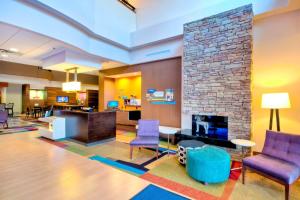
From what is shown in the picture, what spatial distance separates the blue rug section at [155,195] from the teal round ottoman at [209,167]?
0.57 m

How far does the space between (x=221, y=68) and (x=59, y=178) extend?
4476 millimetres

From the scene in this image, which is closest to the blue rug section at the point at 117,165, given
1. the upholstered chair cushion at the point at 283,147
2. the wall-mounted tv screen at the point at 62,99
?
the upholstered chair cushion at the point at 283,147

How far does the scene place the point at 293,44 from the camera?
3.67m

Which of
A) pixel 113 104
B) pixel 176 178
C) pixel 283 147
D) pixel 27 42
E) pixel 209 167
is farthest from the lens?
pixel 113 104

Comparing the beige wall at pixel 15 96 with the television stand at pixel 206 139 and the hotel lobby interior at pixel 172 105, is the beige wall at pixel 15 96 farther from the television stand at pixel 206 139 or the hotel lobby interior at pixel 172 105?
the television stand at pixel 206 139

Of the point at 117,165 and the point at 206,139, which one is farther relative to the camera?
the point at 206,139

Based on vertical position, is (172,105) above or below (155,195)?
above

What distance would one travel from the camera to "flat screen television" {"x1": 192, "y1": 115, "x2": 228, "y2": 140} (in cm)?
408

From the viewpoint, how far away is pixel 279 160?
8.52 ft

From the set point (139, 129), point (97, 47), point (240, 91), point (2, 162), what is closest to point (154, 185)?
point (139, 129)

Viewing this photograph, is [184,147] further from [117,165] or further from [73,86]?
[73,86]

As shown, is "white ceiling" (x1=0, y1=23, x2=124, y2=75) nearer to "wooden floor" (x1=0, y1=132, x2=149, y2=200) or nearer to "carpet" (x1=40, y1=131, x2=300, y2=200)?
"wooden floor" (x1=0, y1=132, x2=149, y2=200)

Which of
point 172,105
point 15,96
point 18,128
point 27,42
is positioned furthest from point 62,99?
point 172,105

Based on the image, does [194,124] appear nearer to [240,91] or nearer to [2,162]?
[240,91]
